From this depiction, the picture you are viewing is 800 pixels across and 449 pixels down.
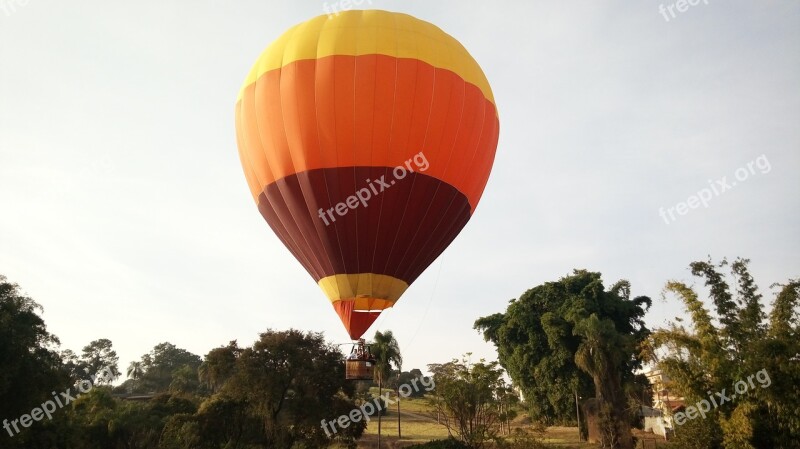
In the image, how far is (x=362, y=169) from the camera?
15750mm

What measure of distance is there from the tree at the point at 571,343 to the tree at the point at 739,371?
13.6 m

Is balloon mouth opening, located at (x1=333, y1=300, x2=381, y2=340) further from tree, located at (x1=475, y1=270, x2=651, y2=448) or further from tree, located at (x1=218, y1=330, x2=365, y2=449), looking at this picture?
tree, located at (x1=475, y1=270, x2=651, y2=448)

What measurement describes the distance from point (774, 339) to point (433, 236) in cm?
1093

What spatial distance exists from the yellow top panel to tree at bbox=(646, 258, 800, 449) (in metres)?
11.4

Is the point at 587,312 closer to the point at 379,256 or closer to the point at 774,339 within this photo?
the point at 774,339

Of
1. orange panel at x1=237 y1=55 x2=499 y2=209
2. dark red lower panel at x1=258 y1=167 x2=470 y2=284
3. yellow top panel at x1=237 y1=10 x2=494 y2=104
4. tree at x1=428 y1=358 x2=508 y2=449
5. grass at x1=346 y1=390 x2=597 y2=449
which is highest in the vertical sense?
yellow top panel at x1=237 y1=10 x2=494 y2=104

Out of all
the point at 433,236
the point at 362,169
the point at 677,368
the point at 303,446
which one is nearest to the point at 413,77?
the point at 362,169

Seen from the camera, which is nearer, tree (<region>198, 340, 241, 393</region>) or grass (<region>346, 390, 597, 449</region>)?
tree (<region>198, 340, 241, 393</region>)

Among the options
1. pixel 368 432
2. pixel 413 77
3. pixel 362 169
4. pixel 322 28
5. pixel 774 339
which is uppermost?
pixel 322 28

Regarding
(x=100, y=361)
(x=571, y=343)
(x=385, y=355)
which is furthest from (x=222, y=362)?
(x=100, y=361)

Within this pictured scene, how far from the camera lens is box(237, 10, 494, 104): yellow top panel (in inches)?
647

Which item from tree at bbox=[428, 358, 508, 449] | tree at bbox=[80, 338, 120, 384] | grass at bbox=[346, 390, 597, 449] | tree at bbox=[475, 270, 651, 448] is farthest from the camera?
tree at bbox=[80, 338, 120, 384]

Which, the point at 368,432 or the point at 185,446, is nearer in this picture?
the point at 185,446

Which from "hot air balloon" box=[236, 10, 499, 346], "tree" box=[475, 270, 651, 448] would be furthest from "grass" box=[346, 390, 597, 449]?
"hot air balloon" box=[236, 10, 499, 346]
